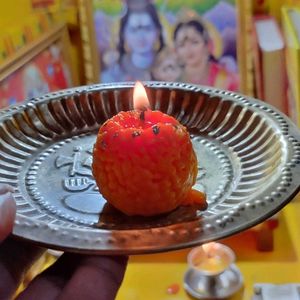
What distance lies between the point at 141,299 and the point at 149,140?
0.53 m

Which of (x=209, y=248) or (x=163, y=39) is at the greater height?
(x=163, y=39)

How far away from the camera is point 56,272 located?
1.69 ft

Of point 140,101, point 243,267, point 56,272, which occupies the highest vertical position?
point 140,101

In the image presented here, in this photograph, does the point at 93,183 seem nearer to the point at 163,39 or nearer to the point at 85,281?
the point at 85,281

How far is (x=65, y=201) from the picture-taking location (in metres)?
0.53

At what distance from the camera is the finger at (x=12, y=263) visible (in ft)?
1.70

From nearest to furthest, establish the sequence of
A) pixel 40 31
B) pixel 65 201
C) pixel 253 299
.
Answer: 1. pixel 65 201
2. pixel 253 299
3. pixel 40 31

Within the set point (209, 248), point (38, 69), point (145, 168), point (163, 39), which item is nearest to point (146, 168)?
point (145, 168)

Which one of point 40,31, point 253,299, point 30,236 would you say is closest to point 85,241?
point 30,236

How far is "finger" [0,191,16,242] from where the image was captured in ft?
1.37

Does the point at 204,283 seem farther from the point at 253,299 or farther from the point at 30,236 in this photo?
the point at 30,236

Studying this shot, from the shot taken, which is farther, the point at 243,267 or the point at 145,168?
the point at 243,267

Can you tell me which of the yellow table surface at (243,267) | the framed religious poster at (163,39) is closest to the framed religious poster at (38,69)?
the framed religious poster at (163,39)

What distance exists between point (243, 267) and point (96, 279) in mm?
613
